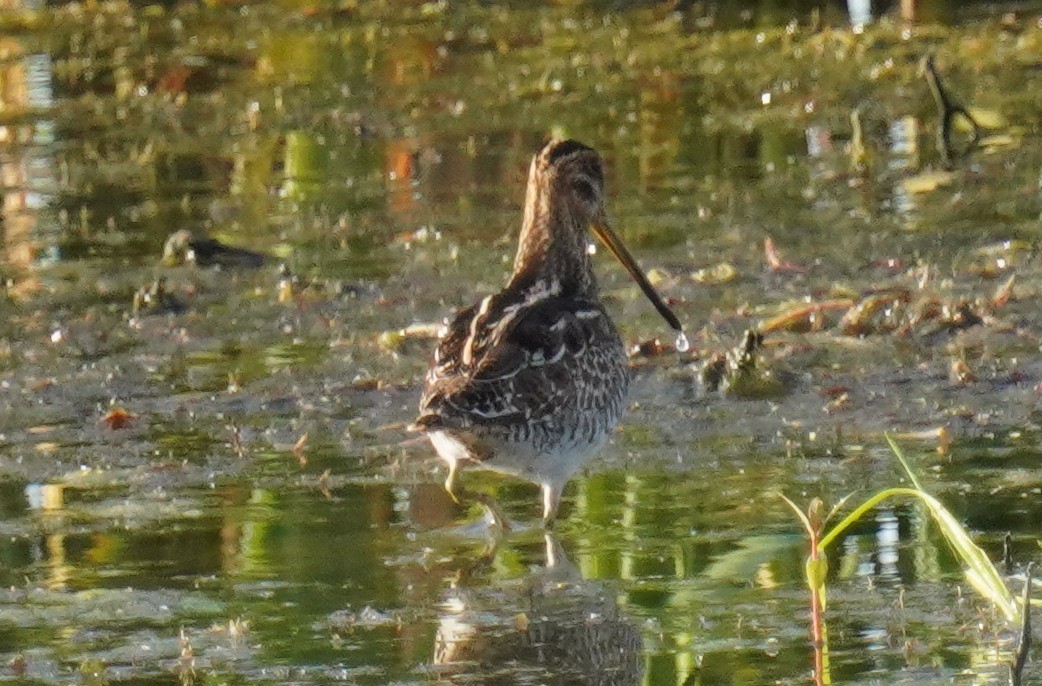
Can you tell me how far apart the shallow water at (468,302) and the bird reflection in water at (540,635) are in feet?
0.04

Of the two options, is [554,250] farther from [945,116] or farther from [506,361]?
[945,116]

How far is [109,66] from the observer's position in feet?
49.8

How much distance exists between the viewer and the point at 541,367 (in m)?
5.79

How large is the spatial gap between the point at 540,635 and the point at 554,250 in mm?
1951

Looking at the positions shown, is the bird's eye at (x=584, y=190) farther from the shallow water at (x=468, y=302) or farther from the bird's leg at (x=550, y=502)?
the bird's leg at (x=550, y=502)

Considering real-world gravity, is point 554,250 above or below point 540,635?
above

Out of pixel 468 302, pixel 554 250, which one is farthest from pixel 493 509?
pixel 468 302

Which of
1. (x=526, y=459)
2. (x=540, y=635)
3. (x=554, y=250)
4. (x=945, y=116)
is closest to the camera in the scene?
(x=540, y=635)

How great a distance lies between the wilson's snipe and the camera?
18.1 feet

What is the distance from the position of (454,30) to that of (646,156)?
15.2 feet

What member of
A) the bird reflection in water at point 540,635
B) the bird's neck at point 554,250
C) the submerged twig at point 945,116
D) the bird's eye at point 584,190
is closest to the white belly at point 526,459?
the bird reflection in water at point 540,635

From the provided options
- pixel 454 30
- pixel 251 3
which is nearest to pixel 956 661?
pixel 454 30

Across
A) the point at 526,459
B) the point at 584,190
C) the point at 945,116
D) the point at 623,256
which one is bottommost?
the point at 526,459

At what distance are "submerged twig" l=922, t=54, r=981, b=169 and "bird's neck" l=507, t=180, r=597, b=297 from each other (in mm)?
4029
